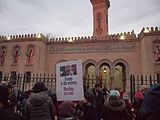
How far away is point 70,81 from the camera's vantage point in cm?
490

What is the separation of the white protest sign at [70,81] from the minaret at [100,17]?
2544 centimetres

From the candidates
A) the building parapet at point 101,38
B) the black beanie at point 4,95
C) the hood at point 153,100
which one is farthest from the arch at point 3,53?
A: the hood at point 153,100

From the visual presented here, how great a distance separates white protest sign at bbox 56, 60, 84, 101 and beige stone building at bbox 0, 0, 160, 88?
56.1ft

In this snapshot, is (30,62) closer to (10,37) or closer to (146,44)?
(10,37)

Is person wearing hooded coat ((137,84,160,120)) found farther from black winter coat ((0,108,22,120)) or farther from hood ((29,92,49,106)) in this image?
hood ((29,92,49,106))

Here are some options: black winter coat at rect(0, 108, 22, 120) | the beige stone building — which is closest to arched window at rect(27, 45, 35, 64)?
the beige stone building

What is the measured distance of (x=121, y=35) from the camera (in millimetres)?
24047

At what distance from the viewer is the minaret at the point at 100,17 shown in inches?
1187

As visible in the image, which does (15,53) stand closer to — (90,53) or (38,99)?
(90,53)

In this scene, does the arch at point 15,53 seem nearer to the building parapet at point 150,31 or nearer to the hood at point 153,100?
the building parapet at point 150,31

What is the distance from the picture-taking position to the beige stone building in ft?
72.9

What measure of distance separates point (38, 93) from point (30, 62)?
21.8m

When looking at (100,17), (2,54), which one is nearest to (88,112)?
(2,54)

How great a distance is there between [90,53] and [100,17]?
30.3ft
